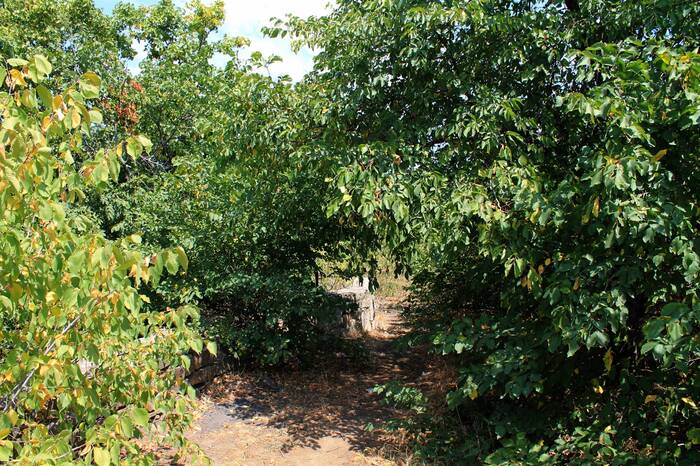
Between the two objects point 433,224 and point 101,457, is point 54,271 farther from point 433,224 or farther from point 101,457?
point 433,224

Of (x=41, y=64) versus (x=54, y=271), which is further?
(x=54, y=271)

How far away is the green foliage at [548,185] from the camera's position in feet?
10.1

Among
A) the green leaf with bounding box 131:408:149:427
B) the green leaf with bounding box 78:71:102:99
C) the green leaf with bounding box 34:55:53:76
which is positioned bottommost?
the green leaf with bounding box 131:408:149:427

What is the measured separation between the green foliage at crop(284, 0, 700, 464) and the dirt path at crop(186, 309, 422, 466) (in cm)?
109

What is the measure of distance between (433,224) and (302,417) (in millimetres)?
2791

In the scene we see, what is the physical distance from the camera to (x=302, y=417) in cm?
587

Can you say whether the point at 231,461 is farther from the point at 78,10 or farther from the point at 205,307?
the point at 78,10

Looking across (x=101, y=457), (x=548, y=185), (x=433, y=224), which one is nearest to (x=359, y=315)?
(x=433, y=224)

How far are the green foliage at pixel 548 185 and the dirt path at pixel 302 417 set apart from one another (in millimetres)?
1085

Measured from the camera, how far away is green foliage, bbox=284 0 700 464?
3066mm

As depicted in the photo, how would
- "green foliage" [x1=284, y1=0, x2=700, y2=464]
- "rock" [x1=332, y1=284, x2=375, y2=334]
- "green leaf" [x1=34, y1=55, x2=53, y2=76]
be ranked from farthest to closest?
"rock" [x1=332, y1=284, x2=375, y2=334]
"green foliage" [x1=284, y1=0, x2=700, y2=464]
"green leaf" [x1=34, y1=55, x2=53, y2=76]

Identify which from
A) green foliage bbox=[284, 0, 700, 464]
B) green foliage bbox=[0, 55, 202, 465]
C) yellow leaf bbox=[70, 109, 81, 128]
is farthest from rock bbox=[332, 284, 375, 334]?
yellow leaf bbox=[70, 109, 81, 128]

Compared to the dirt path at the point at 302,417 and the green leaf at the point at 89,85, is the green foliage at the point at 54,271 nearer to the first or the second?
the green leaf at the point at 89,85

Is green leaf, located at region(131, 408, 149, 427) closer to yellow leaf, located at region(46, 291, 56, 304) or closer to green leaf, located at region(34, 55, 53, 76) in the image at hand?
yellow leaf, located at region(46, 291, 56, 304)
